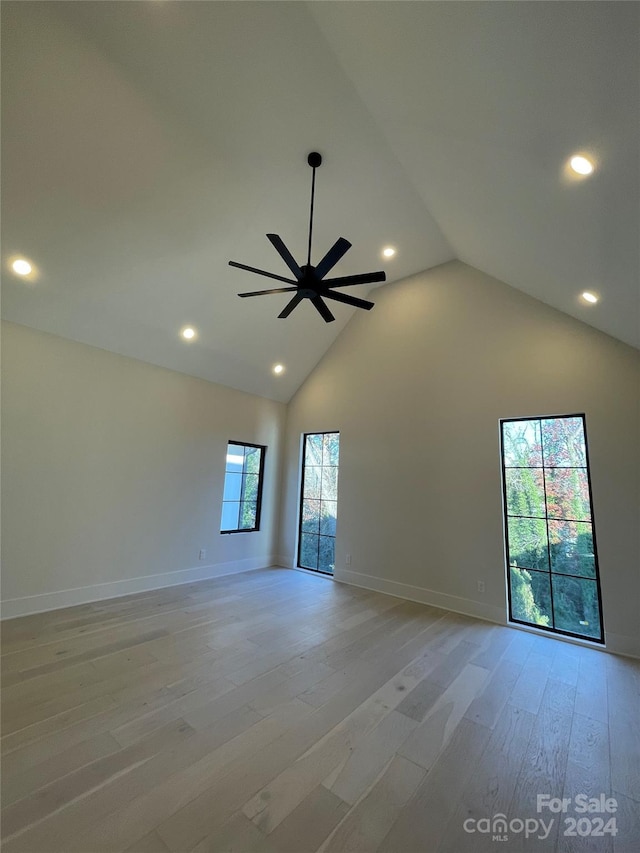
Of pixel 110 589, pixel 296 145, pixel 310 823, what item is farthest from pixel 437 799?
pixel 296 145

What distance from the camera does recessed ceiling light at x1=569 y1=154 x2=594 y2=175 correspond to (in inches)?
74.5

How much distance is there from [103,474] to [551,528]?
16.2ft

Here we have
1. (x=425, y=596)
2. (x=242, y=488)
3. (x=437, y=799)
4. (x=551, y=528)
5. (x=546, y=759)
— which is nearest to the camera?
(x=437, y=799)

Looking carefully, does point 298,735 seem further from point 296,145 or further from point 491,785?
point 296,145

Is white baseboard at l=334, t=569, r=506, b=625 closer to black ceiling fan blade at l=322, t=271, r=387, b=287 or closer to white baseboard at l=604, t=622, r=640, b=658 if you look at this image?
white baseboard at l=604, t=622, r=640, b=658

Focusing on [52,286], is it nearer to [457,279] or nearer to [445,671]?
[457,279]

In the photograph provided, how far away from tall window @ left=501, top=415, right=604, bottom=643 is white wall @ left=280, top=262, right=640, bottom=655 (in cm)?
13

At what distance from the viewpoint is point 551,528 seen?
141 inches

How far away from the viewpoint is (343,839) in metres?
1.38

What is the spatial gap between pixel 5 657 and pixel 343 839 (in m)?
2.78

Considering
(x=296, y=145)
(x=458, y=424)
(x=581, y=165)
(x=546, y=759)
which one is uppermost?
(x=296, y=145)

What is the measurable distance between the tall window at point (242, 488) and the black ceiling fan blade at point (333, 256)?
354 cm

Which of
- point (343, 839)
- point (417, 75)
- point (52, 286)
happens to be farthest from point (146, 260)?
point (343, 839)

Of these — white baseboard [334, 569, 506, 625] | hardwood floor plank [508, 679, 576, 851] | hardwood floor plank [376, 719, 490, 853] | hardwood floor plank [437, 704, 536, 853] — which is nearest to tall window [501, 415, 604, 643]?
white baseboard [334, 569, 506, 625]
